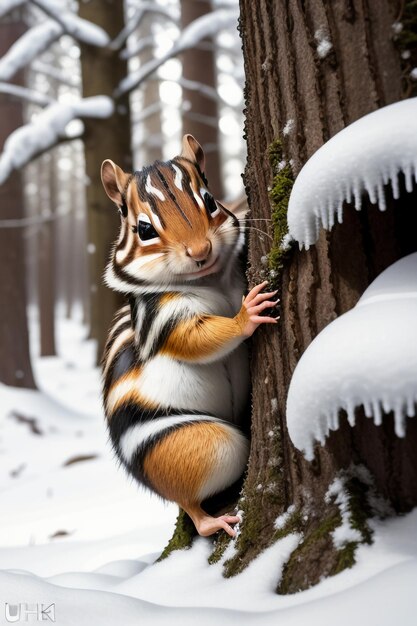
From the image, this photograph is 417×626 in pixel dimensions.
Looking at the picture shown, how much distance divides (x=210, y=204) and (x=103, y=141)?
531cm

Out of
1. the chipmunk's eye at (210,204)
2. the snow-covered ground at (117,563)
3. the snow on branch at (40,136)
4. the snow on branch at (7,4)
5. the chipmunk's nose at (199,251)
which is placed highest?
the snow on branch at (7,4)

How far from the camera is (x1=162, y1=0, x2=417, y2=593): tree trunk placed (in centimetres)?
194

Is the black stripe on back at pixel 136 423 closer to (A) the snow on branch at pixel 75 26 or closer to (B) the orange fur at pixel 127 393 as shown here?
(B) the orange fur at pixel 127 393

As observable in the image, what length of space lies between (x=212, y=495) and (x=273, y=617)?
872mm

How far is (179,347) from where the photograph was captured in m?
2.40

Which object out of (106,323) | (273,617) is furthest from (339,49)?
(106,323)

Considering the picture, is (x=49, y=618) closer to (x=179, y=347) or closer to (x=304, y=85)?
(x=179, y=347)

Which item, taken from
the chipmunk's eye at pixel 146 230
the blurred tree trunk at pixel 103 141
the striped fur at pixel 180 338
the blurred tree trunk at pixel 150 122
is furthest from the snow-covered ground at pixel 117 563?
the blurred tree trunk at pixel 150 122

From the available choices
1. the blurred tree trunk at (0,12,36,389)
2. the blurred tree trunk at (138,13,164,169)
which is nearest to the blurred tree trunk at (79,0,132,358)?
the blurred tree trunk at (0,12,36,389)

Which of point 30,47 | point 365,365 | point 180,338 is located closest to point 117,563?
point 180,338

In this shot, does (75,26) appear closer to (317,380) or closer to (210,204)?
(210,204)

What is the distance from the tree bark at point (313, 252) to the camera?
1.94 meters

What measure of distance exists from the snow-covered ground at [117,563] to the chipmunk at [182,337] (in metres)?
0.30

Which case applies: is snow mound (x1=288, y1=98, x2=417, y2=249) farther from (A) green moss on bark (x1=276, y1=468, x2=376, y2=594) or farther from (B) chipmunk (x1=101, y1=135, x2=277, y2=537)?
(A) green moss on bark (x1=276, y1=468, x2=376, y2=594)
